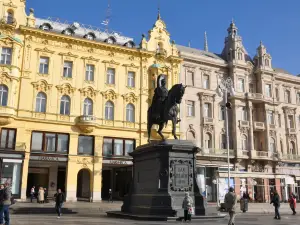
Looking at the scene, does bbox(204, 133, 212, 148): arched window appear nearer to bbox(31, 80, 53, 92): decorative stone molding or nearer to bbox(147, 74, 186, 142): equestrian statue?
bbox(31, 80, 53, 92): decorative stone molding

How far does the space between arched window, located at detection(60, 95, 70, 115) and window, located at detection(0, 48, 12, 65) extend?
6.53 metres

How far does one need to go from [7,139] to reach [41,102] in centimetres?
523

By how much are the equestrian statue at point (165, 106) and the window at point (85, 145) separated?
19432 mm

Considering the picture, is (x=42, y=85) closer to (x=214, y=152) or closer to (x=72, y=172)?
(x=72, y=172)

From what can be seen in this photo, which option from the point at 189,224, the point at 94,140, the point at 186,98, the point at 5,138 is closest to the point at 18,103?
the point at 5,138

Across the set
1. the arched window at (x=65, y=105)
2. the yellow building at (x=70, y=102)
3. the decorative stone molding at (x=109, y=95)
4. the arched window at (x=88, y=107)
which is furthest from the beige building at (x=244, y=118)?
the arched window at (x=65, y=105)

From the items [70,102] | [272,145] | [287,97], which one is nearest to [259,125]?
[272,145]

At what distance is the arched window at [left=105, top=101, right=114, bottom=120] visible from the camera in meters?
38.8

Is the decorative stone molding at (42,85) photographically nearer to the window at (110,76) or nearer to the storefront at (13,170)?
the window at (110,76)

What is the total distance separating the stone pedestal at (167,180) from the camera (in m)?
15.5

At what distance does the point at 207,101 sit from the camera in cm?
4566

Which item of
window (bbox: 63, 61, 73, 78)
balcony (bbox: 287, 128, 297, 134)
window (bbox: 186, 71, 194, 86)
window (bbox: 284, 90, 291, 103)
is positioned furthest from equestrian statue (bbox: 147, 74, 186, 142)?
window (bbox: 284, 90, 291, 103)

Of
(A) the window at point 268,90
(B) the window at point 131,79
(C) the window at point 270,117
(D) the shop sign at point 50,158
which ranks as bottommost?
(D) the shop sign at point 50,158

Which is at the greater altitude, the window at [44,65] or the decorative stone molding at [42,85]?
the window at [44,65]
